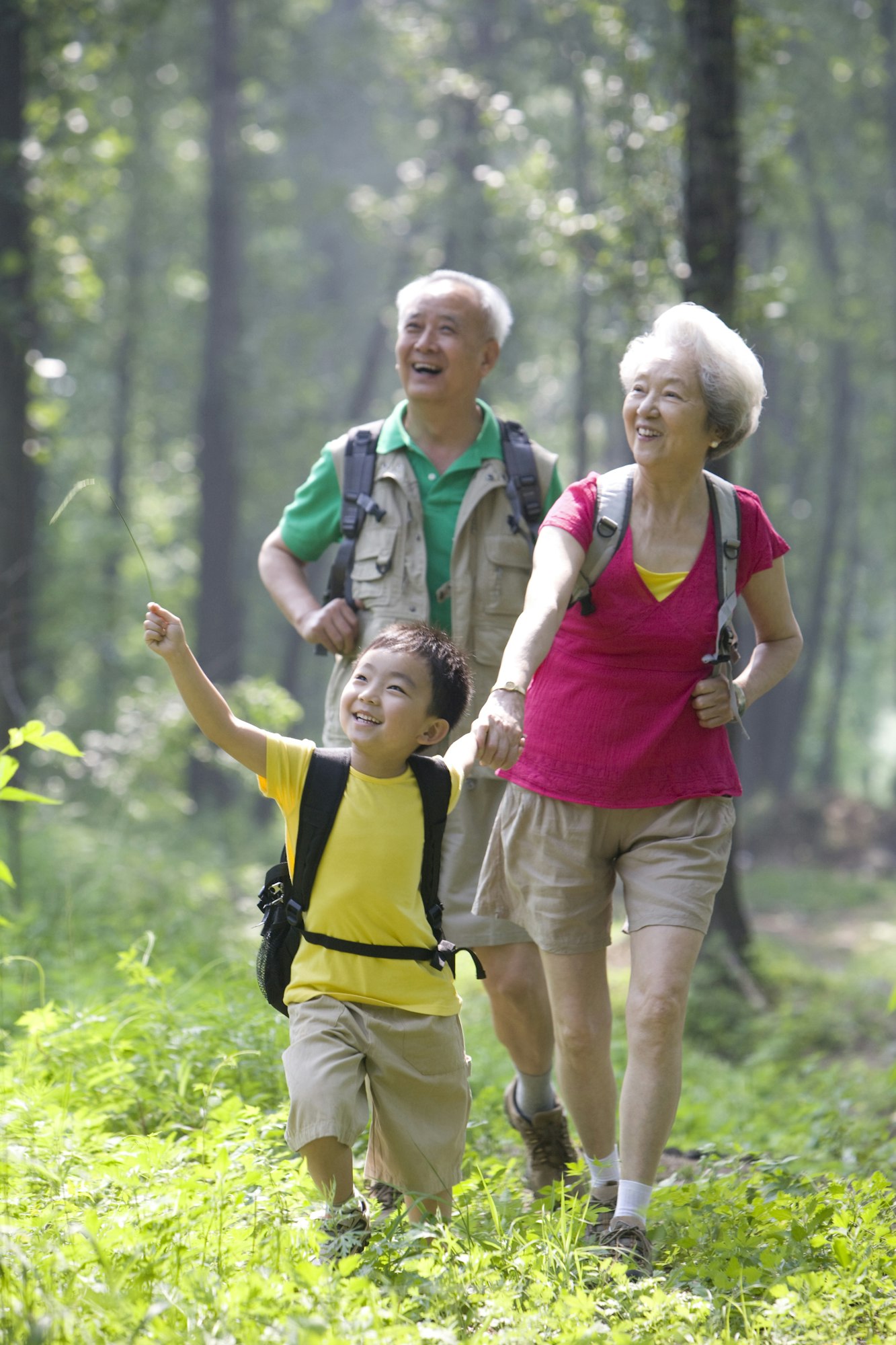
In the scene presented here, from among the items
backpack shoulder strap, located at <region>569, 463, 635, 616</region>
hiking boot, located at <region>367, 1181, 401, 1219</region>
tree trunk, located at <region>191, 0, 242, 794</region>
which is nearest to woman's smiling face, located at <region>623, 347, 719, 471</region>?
backpack shoulder strap, located at <region>569, 463, 635, 616</region>

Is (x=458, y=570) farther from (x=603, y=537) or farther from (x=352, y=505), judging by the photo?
(x=603, y=537)

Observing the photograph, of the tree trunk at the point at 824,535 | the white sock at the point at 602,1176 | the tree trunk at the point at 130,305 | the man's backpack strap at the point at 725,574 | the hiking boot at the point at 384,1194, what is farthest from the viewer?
the tree trunk at the point at 824,535

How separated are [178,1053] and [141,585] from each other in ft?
89.8

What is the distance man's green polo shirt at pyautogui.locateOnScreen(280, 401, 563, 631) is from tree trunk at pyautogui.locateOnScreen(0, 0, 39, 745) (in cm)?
619

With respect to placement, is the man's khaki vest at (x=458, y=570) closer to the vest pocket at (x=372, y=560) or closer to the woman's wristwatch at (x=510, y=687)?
the vest pocket at (x=372, y=560)

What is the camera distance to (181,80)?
2527cm

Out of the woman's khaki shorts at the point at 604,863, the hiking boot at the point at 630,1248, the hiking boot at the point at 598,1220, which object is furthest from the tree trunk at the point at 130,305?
the hiking boot at the point at 630,1248

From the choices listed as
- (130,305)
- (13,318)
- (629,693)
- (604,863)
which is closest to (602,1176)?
(604,863)

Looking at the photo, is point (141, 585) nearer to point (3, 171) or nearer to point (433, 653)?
point (3, 171)

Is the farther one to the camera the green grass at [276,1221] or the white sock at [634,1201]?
the white sock at [634,1201]

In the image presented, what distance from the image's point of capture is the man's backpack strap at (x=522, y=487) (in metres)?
4.66

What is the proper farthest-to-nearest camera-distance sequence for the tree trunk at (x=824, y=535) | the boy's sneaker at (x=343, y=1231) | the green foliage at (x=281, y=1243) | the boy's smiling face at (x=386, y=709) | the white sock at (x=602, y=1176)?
the tree trunk at (x=824, y=535) → the white sock at (x=602, y=1176) → the boy's smiling face at (x=386, y=709) → the boy's sneaker at (x=343, y=1231) → the green foliage at (x=281, y=1243)

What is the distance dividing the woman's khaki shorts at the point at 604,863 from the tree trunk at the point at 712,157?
5.90m

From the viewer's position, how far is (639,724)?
3.90m
